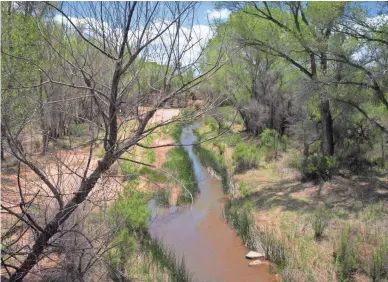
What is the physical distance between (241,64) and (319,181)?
11.6 meters

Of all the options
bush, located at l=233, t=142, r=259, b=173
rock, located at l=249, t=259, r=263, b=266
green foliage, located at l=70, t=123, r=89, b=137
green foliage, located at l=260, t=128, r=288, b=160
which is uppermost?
green foliage, located at l=70, t=123, r=89, b=137

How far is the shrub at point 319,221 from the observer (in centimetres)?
973

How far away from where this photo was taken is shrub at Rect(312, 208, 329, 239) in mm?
9727

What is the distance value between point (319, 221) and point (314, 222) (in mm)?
133

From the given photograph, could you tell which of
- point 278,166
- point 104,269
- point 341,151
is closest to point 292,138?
point 278,166

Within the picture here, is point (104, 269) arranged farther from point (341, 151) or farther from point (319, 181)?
point (341, 151)

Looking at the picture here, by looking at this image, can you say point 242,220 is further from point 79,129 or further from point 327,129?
point 327,129

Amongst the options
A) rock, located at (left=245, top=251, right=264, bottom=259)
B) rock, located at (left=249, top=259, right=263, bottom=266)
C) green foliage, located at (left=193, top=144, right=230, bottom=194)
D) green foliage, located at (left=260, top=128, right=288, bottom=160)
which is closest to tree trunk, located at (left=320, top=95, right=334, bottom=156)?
green foliage, located at (left=260, top=128, right=288, bottom=160)

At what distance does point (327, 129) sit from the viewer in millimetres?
14852

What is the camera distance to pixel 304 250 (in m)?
9.15

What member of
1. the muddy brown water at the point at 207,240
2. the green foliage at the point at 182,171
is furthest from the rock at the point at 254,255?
the green foliage at the point at 182,171

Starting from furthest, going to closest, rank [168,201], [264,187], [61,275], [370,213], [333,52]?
1. [264,187]
2. [168,201]
3. [333,52]
4. [370,213]
5. [61,275]

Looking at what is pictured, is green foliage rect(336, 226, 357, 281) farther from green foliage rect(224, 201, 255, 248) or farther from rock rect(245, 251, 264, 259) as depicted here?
green foliage rect(224, 201, 255, 248)

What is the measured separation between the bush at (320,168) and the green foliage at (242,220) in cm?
301
